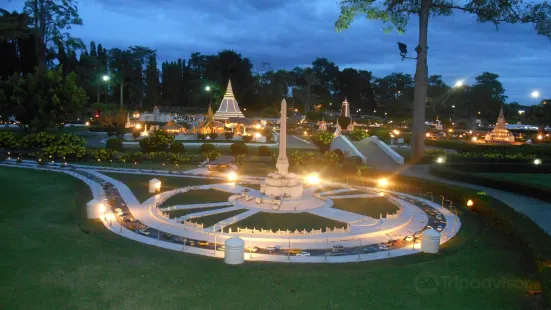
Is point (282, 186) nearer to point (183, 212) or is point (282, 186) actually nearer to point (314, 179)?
point (183, 212)

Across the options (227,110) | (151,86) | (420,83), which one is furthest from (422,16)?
(151,86)

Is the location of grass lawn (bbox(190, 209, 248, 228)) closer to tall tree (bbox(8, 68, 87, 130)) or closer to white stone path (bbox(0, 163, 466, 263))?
white stone path (bbox(0, 163, 466, 263))

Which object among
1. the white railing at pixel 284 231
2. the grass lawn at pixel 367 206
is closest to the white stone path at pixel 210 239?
the white railing at pixel 284 231

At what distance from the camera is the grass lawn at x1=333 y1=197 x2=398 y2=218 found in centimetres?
1761

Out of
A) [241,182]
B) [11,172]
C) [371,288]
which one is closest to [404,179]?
[241,182]

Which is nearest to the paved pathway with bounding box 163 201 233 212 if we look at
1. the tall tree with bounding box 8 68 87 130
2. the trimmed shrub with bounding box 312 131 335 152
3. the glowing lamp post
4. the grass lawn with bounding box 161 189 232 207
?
the grass lawn with bounding box 161 189 232 207

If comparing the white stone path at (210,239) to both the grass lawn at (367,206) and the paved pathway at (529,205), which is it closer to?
the grass lawn at (367,206)

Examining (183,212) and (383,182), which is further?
(383,182)

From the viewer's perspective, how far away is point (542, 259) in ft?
32.2

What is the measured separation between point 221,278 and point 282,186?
9.67m

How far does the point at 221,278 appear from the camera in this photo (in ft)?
32.2

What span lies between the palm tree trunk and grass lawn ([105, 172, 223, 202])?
15.1 m

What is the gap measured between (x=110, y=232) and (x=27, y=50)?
67.0 meters

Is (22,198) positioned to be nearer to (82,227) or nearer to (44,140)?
(82,227)
